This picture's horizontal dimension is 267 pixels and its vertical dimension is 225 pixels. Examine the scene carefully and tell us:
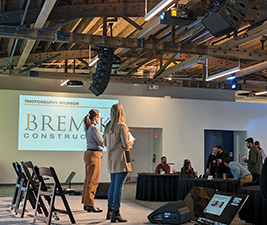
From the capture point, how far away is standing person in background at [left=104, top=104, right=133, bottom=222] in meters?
5.62

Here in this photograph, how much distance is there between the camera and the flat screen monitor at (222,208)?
5418mm

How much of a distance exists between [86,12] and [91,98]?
21.3 feet

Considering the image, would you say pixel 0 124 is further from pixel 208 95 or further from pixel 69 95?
pixel 208 95

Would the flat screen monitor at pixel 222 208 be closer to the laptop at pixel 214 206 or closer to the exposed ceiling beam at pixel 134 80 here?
the laptop at pixel 214 206

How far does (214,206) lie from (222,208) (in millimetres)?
172

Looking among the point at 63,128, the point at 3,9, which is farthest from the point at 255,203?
the point at 63,128

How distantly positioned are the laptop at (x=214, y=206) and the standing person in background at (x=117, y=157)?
3.35ft

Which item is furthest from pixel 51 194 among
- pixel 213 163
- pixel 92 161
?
pixel 213 163

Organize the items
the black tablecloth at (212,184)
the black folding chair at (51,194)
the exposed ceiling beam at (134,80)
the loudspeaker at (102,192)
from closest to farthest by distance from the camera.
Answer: the black folding chair at (51,194), the black tablecloth at (212,184), the loudspeaker at (102,192), the exposed ceiling beam at (134,80)

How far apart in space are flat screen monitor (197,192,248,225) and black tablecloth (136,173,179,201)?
13.8ft

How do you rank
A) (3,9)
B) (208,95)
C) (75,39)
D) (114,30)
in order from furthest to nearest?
1. (208,95)
2. (114,30)
3. (75,39)
4. (3,9)

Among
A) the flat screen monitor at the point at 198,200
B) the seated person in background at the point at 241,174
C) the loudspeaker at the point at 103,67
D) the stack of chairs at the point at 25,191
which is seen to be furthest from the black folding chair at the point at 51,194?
the loudspeaker at the point at 103,67

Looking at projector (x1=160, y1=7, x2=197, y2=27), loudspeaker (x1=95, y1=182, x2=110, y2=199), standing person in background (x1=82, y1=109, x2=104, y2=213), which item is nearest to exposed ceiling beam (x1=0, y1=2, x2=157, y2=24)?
projector (x1=160, y1=7, x2=197, y2=27)

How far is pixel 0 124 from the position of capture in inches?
545
